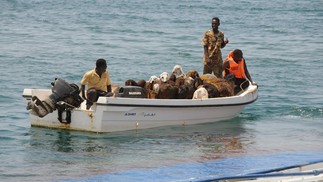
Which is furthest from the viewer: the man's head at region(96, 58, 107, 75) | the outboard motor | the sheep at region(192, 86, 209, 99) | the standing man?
the standing man

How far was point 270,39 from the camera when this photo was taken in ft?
99.7

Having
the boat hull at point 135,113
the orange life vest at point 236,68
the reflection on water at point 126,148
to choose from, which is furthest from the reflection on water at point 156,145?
the orange life vest at point 236,68

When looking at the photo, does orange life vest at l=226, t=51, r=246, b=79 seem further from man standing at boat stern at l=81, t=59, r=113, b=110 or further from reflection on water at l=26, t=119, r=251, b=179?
man standing at boat stern at l=81, t=59, r=113, b=110

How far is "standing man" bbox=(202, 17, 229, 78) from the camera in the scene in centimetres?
1547

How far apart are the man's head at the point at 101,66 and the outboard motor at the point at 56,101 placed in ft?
1.63

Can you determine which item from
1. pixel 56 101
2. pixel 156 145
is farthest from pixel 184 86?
pixel 56 101

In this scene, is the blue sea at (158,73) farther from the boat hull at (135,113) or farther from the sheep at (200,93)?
the sheep at (200,93)

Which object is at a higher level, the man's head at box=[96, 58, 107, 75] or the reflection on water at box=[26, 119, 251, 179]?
the man's head at box=[96, 58, 107, 75]

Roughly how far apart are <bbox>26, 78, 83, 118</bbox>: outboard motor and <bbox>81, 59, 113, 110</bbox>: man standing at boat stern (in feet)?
0.70

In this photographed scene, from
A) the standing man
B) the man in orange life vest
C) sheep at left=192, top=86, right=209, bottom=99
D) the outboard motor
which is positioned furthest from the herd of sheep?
the outboard motor

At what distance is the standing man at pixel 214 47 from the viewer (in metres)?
15.5

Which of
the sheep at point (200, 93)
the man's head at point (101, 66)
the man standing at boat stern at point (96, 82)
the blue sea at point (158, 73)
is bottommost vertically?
the blue sea at point (158, 73)

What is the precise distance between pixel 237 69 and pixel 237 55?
32 cm

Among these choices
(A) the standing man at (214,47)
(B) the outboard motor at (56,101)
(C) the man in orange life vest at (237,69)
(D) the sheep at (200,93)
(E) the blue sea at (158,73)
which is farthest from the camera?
(A) the standing man at (214,47)
